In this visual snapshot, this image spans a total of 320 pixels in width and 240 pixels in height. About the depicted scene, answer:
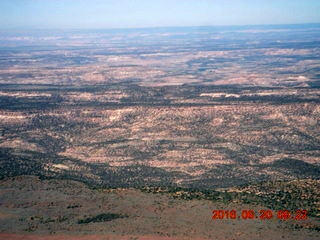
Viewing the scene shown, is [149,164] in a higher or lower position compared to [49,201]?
lower

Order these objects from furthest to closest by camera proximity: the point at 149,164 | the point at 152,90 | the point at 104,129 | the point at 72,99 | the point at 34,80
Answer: the point at 34,80, the point at 152,90, the point at 72,99, the point at 104,129, the point at 149,164

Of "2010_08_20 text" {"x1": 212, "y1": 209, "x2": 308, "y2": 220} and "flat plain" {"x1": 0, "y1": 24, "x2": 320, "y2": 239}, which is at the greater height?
"2010_08_20 text" {"x1": 212, "y1": 209, "x2": 308, "y2": 220}

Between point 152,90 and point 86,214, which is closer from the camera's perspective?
point 86,214

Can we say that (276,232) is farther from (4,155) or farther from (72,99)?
(72,99)

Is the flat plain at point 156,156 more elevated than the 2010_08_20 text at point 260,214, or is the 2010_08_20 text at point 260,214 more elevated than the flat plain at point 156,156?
the 2010_08_20 text at point 260,214

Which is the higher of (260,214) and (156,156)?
(260,214)

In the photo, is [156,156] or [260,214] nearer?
[260,214]

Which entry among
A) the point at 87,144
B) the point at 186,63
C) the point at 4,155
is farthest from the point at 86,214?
the point at 186,63

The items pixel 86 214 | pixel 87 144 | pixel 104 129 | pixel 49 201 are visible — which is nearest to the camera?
pixel 86 214
